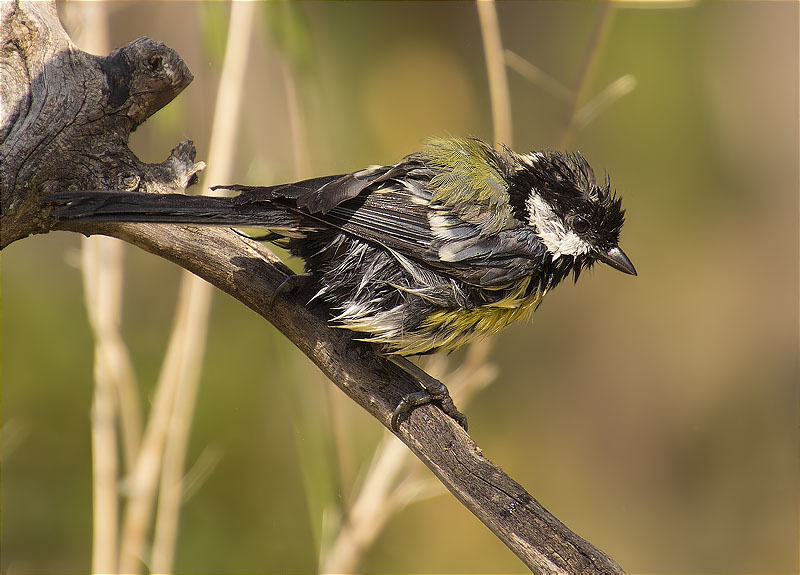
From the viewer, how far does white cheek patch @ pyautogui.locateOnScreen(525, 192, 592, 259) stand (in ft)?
7.14

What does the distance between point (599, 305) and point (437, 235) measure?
3015 millimetres

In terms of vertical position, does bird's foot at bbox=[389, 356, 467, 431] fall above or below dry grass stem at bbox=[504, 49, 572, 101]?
below

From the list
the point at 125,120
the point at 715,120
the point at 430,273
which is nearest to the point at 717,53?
the point at 715,120

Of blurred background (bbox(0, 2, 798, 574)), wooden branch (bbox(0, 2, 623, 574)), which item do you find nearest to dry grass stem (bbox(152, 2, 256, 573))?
wooden branch (bbox(0, 2, 623, 574))

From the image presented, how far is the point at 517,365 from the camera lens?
464 cm

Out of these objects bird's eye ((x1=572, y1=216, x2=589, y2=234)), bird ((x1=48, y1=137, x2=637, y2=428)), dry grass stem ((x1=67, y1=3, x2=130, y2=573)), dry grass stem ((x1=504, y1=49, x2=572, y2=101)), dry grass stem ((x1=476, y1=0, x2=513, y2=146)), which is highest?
dry grass stem ((x1=504, y1=49, x2=572, y2=101))

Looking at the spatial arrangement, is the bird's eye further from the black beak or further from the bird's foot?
the bird's foot

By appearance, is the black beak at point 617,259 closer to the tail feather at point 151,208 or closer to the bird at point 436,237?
the bird at point 436,237

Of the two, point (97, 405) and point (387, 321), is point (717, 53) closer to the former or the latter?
point (387, 321)

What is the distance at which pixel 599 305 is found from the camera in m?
4.82

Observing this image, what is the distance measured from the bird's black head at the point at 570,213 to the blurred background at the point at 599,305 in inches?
65.4

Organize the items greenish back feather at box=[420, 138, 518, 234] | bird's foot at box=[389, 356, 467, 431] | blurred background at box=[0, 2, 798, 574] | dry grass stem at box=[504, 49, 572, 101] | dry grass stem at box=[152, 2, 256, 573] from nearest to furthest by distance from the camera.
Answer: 1. bird's foot at box=[389, 356, 467, 431]
2. greenish back feather at box=[420, 138, 518, 234]
3. dry grass stem at box=[152, 2, 256, 573]
4. dry grass stem at box=[504, 49, 572, 101]
5. blurred background at box=[0, 2, 798, 574]

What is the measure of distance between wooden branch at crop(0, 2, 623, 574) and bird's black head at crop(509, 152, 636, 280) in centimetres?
61

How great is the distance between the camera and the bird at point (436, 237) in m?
2.00
